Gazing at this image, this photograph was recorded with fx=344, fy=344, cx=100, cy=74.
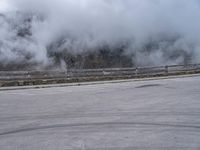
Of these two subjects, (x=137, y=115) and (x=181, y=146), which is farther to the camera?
(x=137, y=115)

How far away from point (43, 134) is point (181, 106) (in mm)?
4987

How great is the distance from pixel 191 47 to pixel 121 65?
11.4m

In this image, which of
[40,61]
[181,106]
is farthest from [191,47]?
[181,106]

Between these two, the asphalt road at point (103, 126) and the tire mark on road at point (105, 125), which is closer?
the asphalt road at point (103, 126)

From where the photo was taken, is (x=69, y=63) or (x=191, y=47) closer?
(x=69, y=63)

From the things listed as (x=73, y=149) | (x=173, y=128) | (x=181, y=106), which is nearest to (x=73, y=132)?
(x=73, y=149)

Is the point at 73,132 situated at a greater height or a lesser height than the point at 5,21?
lesser

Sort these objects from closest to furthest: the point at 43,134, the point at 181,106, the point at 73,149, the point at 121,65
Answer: the point at 73,149 → the point at 43,134 → the point at 181,106 → the point at 121,65

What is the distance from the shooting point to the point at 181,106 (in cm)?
1062

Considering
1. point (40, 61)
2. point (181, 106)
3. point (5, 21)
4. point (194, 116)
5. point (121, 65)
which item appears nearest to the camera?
point (194, 116)

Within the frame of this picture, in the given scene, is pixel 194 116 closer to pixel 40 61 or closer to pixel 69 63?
pixel 40 61

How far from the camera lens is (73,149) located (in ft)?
19.9

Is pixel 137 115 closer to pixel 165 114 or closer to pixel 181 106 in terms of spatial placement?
pixel 165 114

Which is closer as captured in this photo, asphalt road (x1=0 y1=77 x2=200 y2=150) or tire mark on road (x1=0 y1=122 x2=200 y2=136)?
asphalt road (x1=0 y1=77 x2=200 y2=150)
